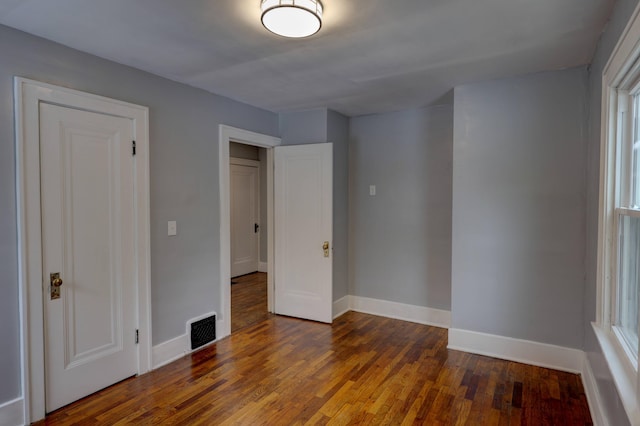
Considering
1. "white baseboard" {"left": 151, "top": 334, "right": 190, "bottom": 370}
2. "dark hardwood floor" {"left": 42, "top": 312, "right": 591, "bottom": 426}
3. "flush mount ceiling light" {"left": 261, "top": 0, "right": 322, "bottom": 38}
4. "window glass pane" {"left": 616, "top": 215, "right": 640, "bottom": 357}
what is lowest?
"dark hardwood floor" {"left": 42, "top": 312, "right": 591, "bottom": 426}

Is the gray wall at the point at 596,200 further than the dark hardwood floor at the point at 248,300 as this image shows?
No

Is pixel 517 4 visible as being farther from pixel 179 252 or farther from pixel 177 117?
pixel 179 252

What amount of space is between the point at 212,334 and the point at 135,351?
0.77 m

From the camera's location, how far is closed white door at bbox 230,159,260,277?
668cm

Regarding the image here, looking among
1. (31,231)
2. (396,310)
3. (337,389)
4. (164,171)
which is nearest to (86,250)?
(31,231)

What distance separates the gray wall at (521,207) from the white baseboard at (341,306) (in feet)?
4.68

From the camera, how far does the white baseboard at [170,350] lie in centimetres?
306

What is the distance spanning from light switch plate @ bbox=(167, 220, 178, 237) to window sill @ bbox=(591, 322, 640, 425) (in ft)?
10.2

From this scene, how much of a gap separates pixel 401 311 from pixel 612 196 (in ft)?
8.65

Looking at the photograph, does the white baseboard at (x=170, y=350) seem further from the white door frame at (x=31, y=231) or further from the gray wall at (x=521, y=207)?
the gray wall at (x=521, y=207)

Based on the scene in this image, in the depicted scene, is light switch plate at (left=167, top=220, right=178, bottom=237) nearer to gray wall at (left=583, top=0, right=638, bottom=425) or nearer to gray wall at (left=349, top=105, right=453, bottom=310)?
gray wall at (left=349, top=105, right=453, bottom=310)

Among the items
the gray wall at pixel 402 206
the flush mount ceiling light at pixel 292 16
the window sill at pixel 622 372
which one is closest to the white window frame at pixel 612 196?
the window sill at pixel 622 372

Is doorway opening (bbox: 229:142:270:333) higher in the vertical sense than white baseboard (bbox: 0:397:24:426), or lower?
higher

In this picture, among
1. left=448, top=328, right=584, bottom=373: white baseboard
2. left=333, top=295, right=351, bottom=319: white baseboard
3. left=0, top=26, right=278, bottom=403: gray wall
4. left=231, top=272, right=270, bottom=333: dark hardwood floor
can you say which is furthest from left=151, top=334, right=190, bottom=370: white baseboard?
left=448, top=328, right=584, bottom=373: white baseboard
